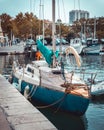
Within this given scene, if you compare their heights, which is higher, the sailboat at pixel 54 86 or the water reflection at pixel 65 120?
the sailboat at pixel 54 86

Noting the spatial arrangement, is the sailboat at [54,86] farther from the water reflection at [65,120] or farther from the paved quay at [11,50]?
the paved quay at [11,50]

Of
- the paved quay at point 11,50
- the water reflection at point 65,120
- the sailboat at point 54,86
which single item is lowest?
the paved quay at point 11,50

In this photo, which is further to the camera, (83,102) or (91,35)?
(91,35)

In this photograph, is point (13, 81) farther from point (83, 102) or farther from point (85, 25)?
point (85, 25)

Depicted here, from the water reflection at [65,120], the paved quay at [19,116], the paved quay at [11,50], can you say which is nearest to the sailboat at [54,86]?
the water reflection at [65,120]

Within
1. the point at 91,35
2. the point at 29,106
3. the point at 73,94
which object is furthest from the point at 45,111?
the point at 91,35

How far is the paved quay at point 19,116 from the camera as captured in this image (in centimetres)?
1051

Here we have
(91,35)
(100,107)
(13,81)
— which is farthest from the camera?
(91,35)

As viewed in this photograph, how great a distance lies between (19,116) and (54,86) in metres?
6.60

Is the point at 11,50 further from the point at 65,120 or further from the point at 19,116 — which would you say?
the point at 19,116

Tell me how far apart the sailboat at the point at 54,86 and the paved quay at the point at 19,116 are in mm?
2999

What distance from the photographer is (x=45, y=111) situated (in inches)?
726

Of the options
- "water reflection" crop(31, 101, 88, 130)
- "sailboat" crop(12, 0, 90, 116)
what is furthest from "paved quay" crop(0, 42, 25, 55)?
"water reflection" crop(31, 101, 88, 130)

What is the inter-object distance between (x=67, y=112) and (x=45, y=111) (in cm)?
131
